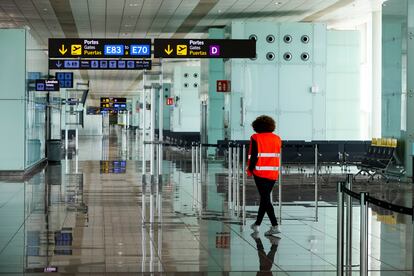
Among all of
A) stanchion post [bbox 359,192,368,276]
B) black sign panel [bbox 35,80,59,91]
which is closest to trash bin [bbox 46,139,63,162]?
black sign panel [bbox 35,80,59,91]

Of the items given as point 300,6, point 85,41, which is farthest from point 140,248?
point 300,6

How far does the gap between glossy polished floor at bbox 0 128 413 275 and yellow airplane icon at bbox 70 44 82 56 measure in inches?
145

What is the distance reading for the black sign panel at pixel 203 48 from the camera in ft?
67.3

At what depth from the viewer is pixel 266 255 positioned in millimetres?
9438

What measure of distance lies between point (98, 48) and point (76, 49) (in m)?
0.59

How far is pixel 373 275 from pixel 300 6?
867 inches

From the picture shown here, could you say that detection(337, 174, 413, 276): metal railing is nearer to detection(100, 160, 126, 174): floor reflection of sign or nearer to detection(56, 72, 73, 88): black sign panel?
detection(100, 160, 126, 174): floor reflection of sign

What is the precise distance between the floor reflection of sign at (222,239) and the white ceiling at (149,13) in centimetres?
1731

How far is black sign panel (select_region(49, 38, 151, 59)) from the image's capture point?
20.6 meters

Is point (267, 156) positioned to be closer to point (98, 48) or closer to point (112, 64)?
point (98, 48)

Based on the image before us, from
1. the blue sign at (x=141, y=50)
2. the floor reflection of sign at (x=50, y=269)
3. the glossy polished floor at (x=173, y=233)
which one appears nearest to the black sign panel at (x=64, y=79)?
the blue sign at (x=141, y=50)

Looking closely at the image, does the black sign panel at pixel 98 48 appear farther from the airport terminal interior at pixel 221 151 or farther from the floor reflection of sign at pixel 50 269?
the floor reflection of sign at pixel 50 269

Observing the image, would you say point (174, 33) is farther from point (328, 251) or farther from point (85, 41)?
point (328, 251)

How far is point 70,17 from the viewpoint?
3166 cm
